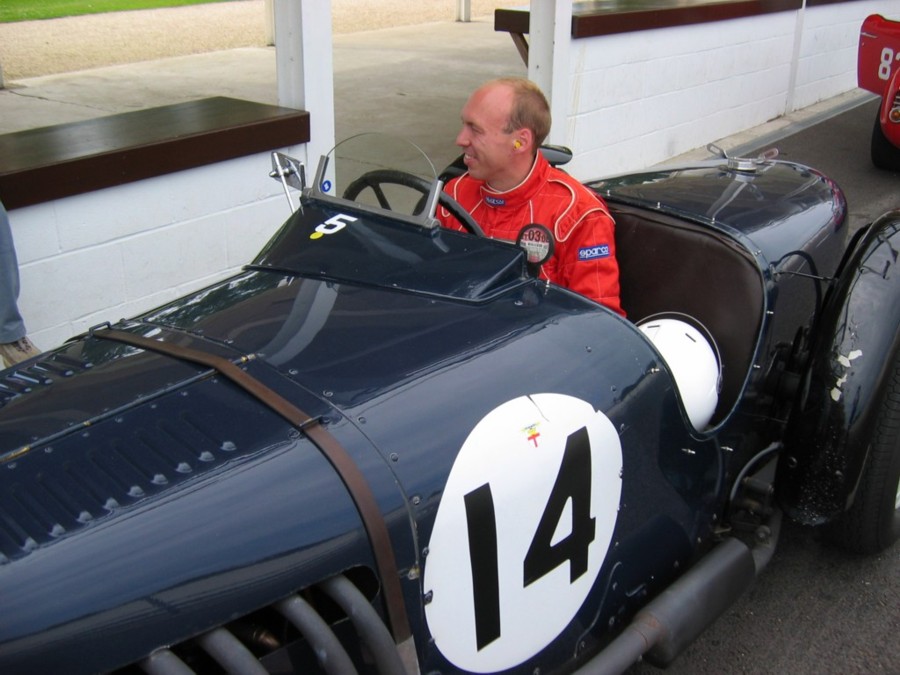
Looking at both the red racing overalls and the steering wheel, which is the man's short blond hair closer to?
the red racing overalls

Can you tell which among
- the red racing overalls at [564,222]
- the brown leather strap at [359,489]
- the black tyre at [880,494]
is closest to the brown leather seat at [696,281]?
the red racing overalls at [564,222]

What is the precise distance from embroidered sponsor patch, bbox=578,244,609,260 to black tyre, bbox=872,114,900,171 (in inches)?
231

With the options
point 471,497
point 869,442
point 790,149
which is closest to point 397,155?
point 471,497

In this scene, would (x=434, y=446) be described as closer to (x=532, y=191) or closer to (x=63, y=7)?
Result: (x=532, y=191)

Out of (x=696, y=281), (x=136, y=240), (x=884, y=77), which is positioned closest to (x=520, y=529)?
(x=696, y=281)

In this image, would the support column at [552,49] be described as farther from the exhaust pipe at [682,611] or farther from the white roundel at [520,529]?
the white roundel at [520,529]

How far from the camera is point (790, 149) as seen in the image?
27.7 ft

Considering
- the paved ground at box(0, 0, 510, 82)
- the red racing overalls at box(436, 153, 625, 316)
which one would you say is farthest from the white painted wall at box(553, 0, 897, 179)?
the paved ground at box(0, 0, 510, 82)

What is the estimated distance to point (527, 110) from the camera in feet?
9.14

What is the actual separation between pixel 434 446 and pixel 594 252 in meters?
1.05

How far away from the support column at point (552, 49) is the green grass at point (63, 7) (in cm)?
909

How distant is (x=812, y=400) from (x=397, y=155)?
130 centimetres

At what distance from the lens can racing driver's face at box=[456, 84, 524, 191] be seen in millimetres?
2771

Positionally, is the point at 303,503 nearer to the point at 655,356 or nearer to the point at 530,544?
the point at 530,544
